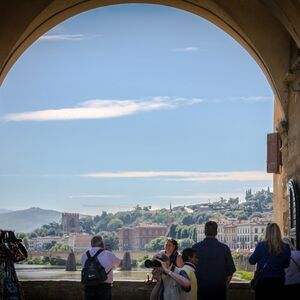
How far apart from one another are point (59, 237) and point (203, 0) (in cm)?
6116

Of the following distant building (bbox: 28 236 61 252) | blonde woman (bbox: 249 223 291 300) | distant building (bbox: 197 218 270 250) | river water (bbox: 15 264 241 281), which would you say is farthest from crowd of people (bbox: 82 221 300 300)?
distant building (bbox: 28 236 61 252)

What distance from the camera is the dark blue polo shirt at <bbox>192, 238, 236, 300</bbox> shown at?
8531 millimetres

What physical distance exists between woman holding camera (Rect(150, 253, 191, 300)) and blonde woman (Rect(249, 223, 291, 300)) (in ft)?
5.23

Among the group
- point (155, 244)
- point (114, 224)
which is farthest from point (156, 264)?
point (114, 224)

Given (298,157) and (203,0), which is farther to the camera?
(203,0)

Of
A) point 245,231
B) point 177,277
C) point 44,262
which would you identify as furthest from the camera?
point 245,231

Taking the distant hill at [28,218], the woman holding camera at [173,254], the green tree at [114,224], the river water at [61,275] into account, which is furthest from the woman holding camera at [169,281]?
the distant hill at [28,218]

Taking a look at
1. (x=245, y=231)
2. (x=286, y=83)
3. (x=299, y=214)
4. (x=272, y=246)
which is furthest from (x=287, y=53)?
(x=245, y=231)

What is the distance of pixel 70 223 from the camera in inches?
3366

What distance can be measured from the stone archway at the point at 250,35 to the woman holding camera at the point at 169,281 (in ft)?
21.6

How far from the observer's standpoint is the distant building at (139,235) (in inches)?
2987

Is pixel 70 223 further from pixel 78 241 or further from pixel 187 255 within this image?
pixel 187 255

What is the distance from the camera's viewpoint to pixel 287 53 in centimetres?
1445

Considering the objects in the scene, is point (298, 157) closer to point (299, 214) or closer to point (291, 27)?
point (299, 214)
